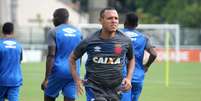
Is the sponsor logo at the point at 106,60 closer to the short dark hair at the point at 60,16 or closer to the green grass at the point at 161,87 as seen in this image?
the short dark hair at the point at 60,16

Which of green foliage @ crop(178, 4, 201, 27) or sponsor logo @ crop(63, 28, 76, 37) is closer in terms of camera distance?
sponsor logo @ crop(63, 28, 76, 37)

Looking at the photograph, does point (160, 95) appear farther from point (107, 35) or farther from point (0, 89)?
point (107, 35)

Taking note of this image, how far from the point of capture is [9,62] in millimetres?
14883

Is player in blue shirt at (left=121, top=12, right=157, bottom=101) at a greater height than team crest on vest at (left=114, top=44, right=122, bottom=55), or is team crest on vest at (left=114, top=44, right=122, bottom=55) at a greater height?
team crest on vest at (left=114, top=44, right=122, bottom=55)

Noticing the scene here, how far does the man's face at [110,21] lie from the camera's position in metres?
11.3

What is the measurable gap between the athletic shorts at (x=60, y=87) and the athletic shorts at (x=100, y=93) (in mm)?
2437

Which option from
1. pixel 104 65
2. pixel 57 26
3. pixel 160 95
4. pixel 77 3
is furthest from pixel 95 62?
pixel 77 3

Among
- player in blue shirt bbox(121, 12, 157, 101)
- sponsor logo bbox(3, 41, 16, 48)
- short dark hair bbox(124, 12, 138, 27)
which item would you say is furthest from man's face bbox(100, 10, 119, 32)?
sponsor logo bbox(3, 41, 16, 48)

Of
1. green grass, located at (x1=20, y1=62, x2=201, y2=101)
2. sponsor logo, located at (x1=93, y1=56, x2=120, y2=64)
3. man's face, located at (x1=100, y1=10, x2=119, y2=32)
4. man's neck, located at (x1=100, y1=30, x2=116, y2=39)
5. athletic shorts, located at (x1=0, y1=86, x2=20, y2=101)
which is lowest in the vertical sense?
green grass, located at (x1=20, y1=62, x2=201, y2=101)

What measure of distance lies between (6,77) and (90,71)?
352cm

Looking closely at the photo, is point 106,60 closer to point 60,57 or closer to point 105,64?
point 105,64

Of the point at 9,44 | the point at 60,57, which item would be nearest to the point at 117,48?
the point at 60,57

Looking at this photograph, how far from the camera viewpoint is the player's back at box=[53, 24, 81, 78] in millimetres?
13938

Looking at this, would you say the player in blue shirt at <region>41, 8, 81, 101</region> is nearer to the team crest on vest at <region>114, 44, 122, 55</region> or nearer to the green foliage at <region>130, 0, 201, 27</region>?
the team crest on vest at <region>114, 44, 122, 55</region>
